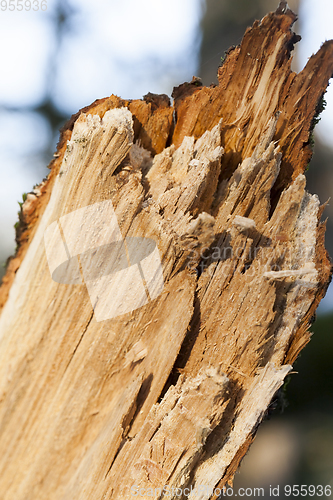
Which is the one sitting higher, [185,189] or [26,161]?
[26,161]

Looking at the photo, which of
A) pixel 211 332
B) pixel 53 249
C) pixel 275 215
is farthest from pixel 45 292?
pixel 275 215

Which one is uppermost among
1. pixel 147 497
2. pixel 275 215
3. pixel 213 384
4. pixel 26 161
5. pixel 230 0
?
pixel 26 161

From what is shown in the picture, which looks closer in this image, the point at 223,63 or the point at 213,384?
the point at 213,384

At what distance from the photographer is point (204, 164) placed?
0.93 metres

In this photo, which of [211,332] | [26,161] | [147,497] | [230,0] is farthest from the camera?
[26,161]

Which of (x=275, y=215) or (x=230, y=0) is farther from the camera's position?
(x=230, y=0)

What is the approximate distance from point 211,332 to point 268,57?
0.91 metres

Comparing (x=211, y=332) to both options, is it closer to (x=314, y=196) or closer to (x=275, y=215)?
(x=275, y=215)

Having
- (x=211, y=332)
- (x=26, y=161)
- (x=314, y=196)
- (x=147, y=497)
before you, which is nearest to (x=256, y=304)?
(x=211, y=332)

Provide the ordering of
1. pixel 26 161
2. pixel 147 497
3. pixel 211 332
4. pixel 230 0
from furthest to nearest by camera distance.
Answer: pixel 26 161
pixel 230 0
pixel 211 332
pixel 147 497

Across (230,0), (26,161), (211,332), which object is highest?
(26,161)

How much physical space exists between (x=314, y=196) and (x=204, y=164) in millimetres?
385

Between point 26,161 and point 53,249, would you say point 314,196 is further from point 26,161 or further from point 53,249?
point 26,161

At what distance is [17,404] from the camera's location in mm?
973
